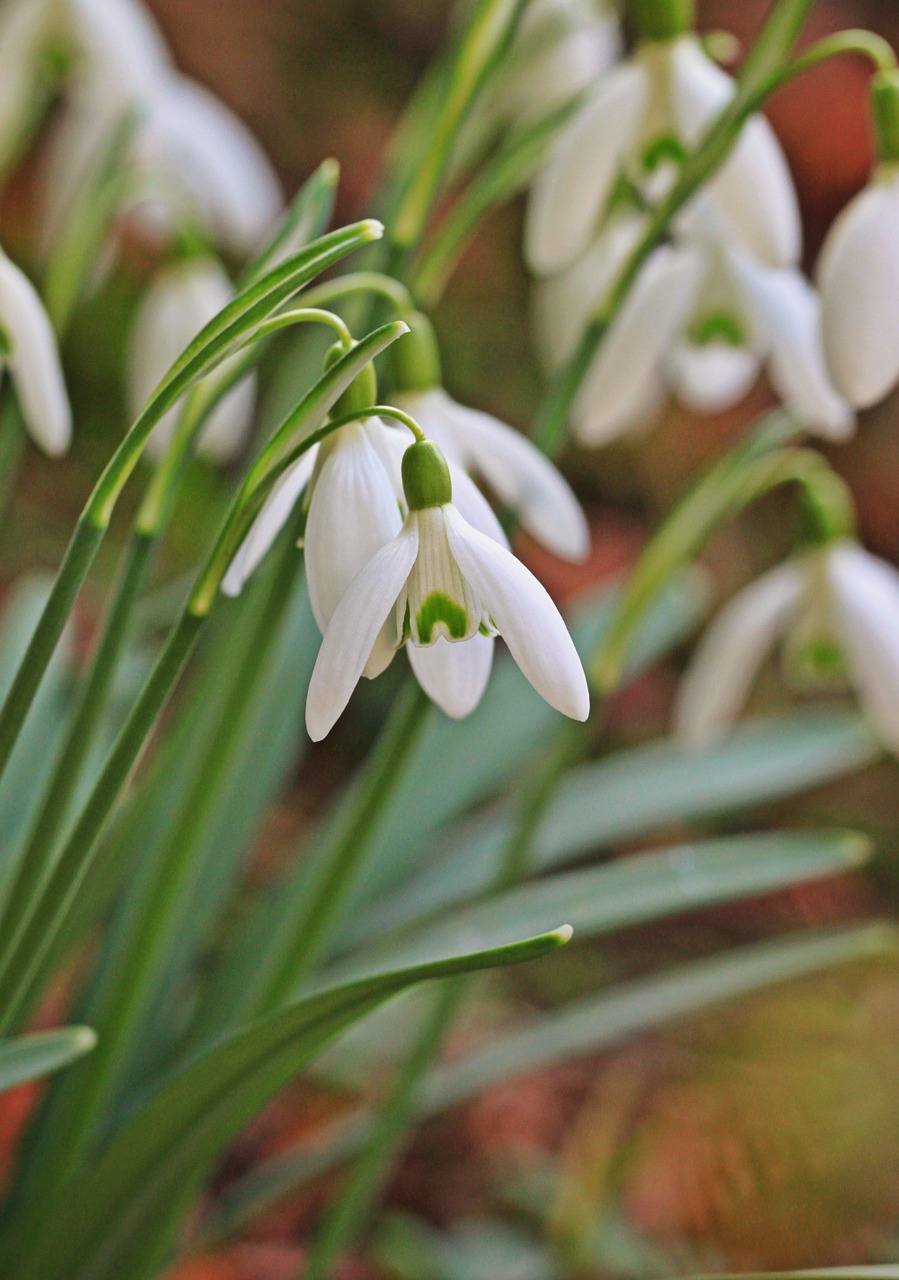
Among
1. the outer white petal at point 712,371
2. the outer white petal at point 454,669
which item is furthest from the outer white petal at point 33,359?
the outer white petal at point 712,371

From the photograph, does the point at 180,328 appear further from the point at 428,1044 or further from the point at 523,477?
the point at 428,1044

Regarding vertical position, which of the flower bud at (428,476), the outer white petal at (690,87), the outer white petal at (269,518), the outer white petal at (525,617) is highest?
the outer white petal at (690,87)

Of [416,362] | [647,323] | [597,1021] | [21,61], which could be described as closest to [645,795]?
[597,1021]

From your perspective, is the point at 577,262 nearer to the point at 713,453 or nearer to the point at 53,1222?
the point at 53,1222

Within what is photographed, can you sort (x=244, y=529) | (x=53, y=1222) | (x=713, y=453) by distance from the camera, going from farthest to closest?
1. (x=713, y=453)
2. (x=53, y=1222)
3. (x=244, y=529)

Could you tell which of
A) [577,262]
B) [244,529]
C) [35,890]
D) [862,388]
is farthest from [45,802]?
[577,262]

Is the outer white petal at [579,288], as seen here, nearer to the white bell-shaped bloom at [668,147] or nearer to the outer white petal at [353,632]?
the white bell-shaped bloom at [668,147]

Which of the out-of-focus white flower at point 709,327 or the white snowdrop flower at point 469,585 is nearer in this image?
the white snowdrop flower at point 469,585

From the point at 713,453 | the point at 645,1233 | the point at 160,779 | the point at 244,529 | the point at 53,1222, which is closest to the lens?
the point at 244,529
